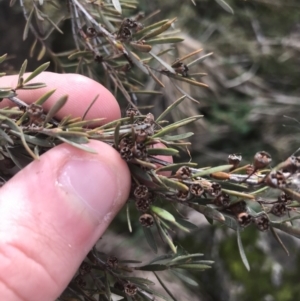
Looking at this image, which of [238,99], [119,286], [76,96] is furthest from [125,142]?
[238,99]

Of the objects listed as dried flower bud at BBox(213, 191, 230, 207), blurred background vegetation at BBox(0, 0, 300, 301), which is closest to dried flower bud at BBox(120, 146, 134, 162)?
dried flower bud at BBox(213, 191, 230, 207)

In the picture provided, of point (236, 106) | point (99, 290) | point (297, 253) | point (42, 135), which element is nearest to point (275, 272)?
point (297, 253)

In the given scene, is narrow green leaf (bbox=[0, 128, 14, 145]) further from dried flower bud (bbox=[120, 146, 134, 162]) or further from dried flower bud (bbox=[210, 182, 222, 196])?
dried flower bud (bbox=[210, 182, 222, 196])

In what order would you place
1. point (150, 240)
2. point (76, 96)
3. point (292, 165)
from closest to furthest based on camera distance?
1. point (292, 165)
2. point (150, 240)
3. point (76, 96)

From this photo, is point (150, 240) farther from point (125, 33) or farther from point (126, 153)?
point (125, 33)


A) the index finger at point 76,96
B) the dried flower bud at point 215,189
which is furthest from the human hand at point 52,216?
the index finger at point 76,96

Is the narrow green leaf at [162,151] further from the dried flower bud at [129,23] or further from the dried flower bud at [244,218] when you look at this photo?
the dried flower bud at [129,23]
